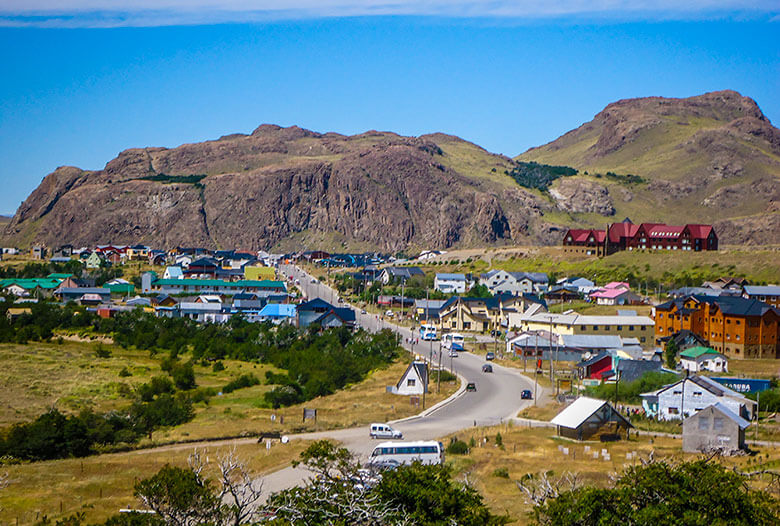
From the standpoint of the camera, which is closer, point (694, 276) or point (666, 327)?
point (666, 327)

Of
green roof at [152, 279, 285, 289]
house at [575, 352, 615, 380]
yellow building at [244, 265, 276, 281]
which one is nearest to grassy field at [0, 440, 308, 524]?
house at [575, 352, 615, 380]

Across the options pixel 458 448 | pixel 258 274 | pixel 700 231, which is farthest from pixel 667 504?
pixel 700 231

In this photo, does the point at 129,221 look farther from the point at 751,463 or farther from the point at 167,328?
the point at 751,463

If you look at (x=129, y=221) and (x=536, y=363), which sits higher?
(x=129, y=221)

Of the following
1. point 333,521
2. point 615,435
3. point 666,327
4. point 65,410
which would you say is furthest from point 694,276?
point 333,521

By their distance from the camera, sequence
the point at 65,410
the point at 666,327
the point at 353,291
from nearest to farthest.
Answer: the point at 65,410 < the point at 666,327 < the point at 353,291

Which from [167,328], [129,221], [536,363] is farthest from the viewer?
[129,221]

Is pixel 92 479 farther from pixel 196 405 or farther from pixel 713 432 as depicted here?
pixel 713 432

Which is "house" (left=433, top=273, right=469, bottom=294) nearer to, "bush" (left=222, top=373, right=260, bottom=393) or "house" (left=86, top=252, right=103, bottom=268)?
"bush" (left=222, top=373, right=260, bottom=393)
